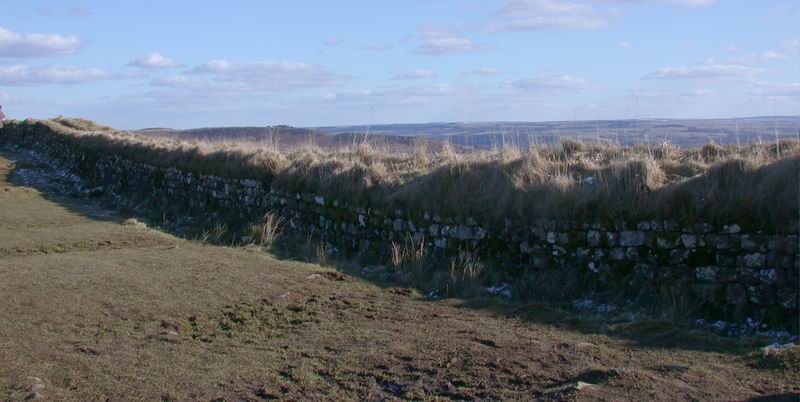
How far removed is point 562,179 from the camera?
10617 mm

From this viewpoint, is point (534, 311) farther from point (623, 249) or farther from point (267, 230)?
point (267, 230)

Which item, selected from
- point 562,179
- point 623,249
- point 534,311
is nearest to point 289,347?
point 534,311

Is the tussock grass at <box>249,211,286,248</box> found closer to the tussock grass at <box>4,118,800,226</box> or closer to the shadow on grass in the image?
the shadow on grass

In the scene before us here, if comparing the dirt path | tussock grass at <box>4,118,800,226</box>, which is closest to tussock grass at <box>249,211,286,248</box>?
tussock grass at <box>4,118,800,226</box>

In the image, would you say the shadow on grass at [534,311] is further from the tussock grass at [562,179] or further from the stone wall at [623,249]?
the tussock grass at [562,179]

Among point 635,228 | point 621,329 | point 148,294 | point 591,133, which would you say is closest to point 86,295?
point 148,294

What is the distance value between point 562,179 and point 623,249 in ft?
4.83

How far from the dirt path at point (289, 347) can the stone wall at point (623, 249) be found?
155 cm

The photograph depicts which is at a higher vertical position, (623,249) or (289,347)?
(623,249)

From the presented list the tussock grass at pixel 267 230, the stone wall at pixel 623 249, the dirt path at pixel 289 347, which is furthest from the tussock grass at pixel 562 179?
the dirt path at pixel 289 347

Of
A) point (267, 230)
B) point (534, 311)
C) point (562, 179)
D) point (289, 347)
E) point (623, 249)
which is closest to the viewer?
point (289, 347)

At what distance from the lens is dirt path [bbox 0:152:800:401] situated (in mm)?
5922

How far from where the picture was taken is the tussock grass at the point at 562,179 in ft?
29.3

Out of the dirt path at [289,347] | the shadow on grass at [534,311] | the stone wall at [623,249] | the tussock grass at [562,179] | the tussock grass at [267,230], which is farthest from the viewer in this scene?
the tussock grass at [267,230]
